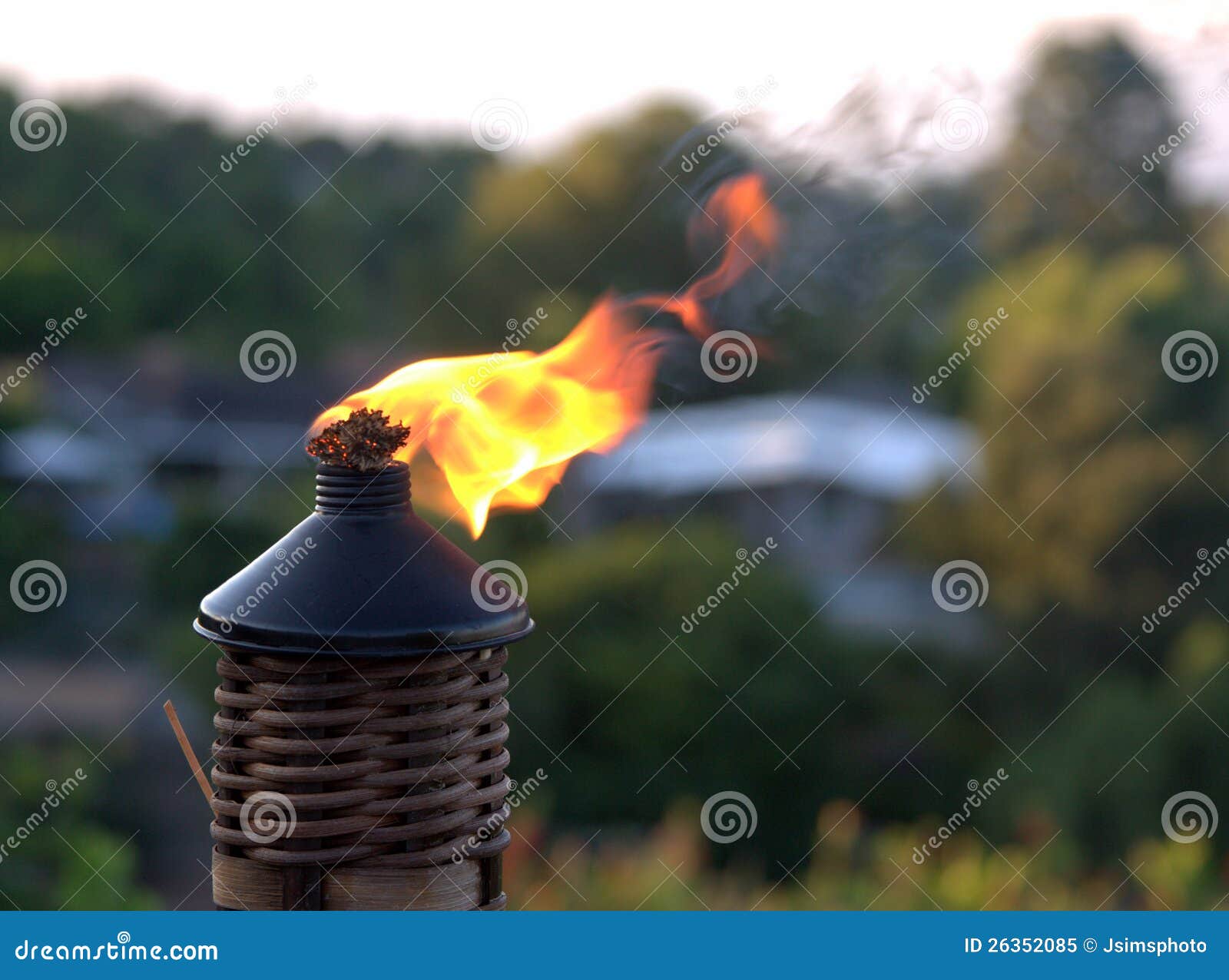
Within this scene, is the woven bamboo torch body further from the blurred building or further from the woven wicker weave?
the blurred building

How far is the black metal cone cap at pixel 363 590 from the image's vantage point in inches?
61.4

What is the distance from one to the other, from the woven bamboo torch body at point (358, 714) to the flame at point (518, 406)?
22 centimetres

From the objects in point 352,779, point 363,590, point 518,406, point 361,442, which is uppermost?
point 518,406

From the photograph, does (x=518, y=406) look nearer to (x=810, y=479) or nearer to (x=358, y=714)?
(x=358, y=714)

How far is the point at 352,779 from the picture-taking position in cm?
157

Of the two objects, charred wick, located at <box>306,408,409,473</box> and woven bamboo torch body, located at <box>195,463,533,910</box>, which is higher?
charred wick, located at <box>306,408,409,473</box>

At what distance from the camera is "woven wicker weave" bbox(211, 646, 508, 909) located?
61.7 inches

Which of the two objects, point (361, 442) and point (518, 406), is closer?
point (361, 442)

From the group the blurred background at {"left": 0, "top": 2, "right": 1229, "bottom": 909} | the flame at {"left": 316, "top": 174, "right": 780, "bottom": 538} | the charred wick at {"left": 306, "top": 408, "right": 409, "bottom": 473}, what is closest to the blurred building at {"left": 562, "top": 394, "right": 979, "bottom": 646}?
the blurred background at {"left": 0, "top": 2, "right": 1229, "bottom": 909}

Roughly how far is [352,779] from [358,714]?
0.08 metres

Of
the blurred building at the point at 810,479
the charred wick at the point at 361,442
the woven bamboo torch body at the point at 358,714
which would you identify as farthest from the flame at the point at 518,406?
the blurred building at the point at 810,479

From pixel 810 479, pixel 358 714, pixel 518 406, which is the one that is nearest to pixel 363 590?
pixel 358 714

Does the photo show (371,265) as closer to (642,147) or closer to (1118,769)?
(642,147)

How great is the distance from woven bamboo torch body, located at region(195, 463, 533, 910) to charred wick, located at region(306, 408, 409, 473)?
2 centimetres
